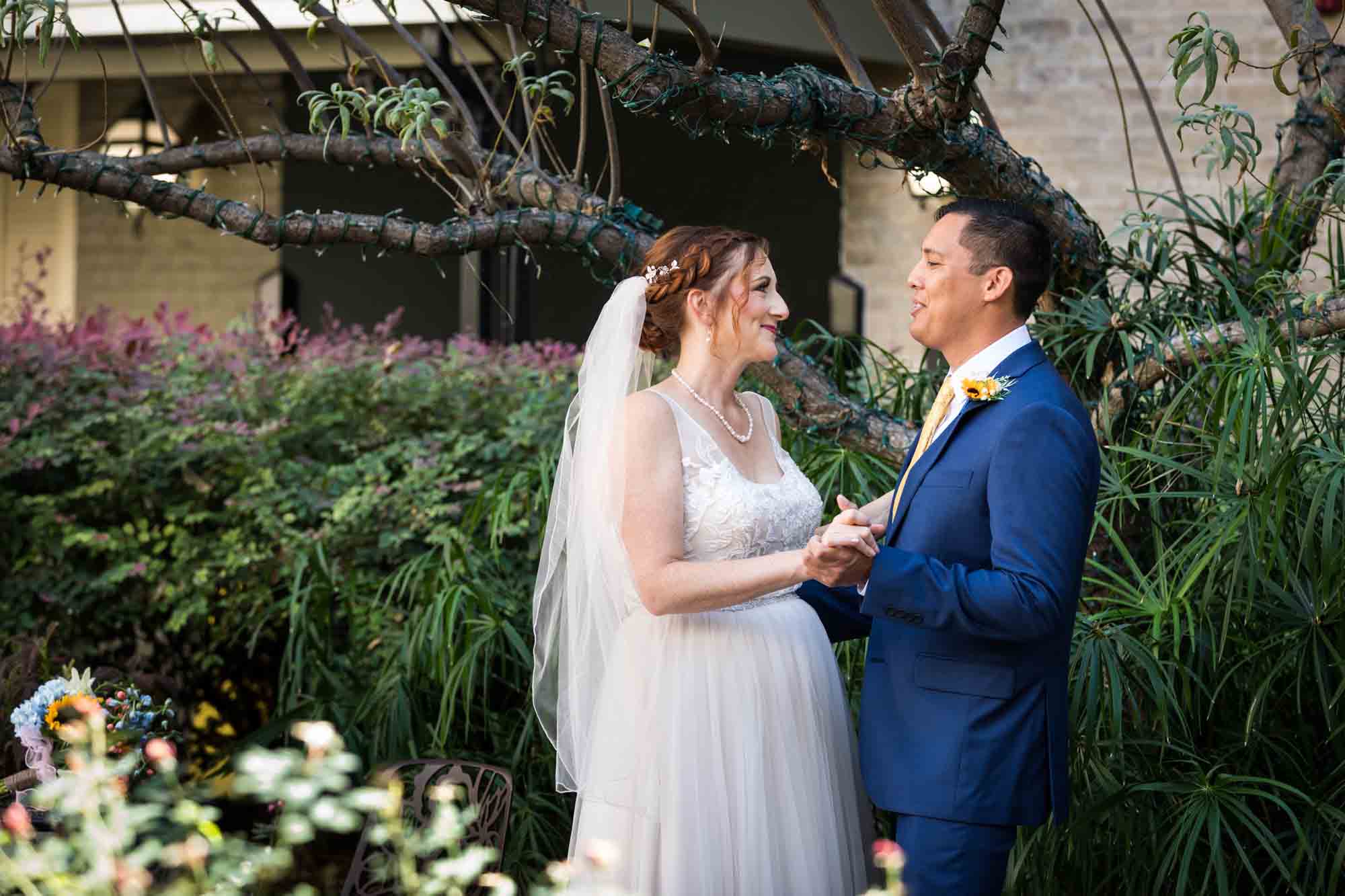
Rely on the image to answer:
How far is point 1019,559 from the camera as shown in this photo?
2.30m

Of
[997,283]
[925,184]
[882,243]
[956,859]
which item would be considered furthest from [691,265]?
[882,243]

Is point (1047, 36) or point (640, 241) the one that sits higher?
point (1047, 36)

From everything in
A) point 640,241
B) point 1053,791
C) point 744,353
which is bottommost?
point 1053,791

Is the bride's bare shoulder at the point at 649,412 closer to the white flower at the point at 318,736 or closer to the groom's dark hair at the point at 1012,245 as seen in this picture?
the groom's dark hair at the point at 1012,245

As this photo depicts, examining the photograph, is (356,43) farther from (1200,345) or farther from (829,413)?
(1200,345)

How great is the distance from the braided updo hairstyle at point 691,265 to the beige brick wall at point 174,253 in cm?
836

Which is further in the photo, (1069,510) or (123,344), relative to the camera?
(123,344)

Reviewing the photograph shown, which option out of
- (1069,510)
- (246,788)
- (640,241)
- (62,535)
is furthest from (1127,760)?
(62,535)

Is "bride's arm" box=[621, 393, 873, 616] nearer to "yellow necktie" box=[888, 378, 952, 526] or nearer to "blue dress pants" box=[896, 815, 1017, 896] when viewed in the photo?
"yellow necktie" box=[888, 378, 952, 526]

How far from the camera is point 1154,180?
325 inches

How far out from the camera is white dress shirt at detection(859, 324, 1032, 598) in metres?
2.54

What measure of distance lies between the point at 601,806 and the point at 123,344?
3.79 m

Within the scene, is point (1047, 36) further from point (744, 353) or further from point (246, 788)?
point (246, 788)

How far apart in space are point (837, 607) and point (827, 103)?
1.11 meters
